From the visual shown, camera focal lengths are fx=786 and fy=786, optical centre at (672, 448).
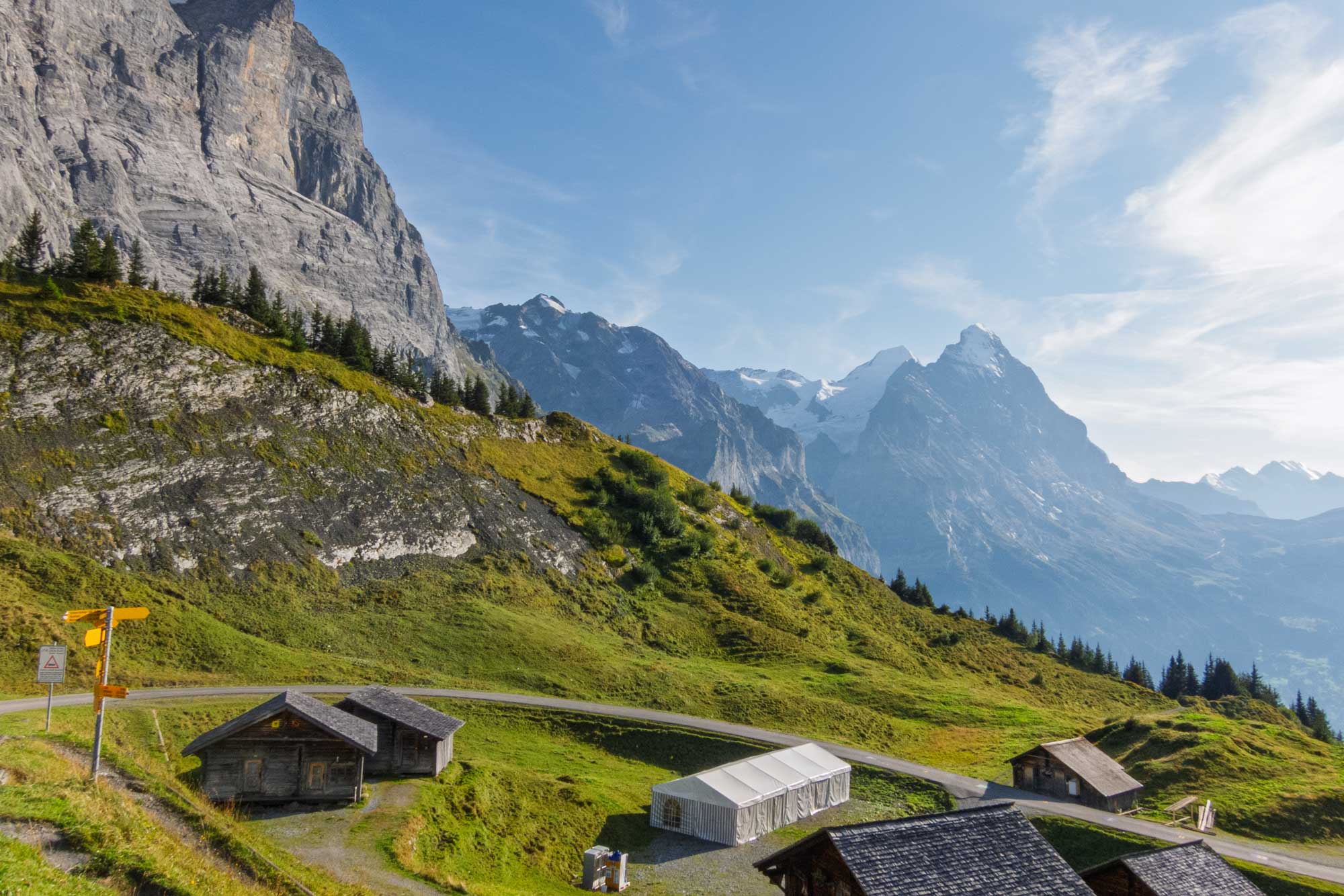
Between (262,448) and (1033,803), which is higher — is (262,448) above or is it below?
above

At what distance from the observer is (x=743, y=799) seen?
4250 centimetres

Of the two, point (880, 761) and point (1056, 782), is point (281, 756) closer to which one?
point (880, 761)

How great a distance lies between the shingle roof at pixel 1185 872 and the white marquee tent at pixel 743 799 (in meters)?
19.0

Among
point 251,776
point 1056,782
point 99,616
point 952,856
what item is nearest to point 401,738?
point 251,776

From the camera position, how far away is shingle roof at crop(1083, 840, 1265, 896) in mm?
25969

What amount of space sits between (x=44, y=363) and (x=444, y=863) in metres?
64.4

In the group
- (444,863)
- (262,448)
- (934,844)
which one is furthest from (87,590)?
(934,844)

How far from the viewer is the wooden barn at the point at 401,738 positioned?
1651 inches

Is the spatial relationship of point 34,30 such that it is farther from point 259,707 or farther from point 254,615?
point 259,707

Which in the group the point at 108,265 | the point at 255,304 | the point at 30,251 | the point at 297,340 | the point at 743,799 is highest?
the point at 255,304

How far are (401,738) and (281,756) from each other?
22.4 feet

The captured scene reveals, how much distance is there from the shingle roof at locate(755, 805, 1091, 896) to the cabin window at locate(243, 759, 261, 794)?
24690mm

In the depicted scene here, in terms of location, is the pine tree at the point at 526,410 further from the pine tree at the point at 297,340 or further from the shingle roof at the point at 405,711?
the shingle roof at the point at 405,711

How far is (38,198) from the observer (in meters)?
179
